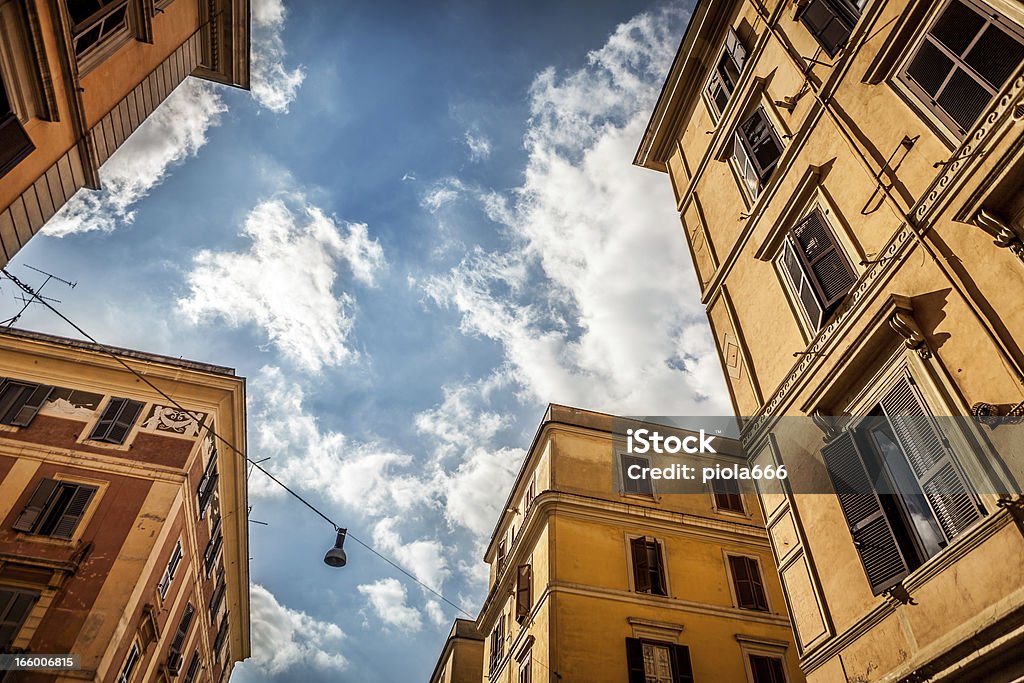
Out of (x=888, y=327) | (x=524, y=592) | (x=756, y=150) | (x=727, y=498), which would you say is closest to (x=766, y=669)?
(x=727, y=498)

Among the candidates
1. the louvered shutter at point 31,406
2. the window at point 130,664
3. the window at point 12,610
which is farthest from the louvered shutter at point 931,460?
the louvered shutter at point 31,406

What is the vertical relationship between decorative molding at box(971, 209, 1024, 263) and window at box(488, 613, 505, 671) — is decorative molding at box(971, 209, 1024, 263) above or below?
below

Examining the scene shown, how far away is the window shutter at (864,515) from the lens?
20.2 ft

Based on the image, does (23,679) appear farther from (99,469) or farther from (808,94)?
(808,94)

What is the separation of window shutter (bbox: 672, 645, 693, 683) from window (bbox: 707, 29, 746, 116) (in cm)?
1306

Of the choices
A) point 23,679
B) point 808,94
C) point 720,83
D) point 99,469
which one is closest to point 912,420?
point 808,94

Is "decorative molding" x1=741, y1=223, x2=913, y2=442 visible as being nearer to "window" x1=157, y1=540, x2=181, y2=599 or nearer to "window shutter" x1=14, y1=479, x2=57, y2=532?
"window" x1=157, y1=540, x2=181, y2=599

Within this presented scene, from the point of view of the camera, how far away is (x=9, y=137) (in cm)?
754

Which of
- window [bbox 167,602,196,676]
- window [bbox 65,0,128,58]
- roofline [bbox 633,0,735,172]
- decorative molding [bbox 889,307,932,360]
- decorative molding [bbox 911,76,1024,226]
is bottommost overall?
decorative molding [bbox 889,307,932,360]

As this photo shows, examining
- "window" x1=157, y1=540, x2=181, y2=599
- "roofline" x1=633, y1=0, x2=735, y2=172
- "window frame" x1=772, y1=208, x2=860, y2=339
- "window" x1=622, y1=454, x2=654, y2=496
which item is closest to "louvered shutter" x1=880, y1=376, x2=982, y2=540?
"window frame" x1=772, y1=208, x2=860, y2=339

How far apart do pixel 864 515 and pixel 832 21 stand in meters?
6.89

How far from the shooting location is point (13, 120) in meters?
7.55

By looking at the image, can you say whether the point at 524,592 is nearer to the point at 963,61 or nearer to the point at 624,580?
the point at 624,580

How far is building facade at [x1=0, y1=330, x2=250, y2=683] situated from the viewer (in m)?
14.9
